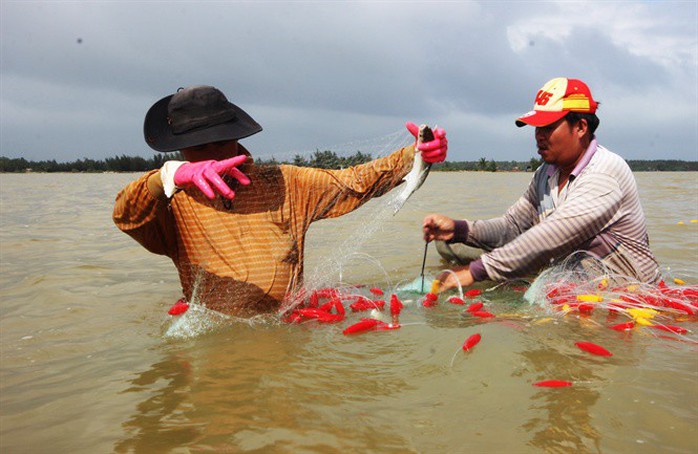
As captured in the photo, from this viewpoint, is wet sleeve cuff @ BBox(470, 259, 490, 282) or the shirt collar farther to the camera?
the shirt collar

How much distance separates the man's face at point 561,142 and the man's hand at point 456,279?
129 cm

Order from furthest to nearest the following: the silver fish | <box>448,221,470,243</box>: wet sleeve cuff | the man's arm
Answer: <box>448,221,470,243</box>: wet sleeve cuff < the silver fish < the man's arm

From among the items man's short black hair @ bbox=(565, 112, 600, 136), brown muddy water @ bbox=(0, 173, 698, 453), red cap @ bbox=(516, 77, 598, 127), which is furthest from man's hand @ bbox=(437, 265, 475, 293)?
man's short black hair @ bbox=(565, 112, 600, 136)

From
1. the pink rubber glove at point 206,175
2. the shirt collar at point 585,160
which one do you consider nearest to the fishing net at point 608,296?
the shirt collar at point 585,160

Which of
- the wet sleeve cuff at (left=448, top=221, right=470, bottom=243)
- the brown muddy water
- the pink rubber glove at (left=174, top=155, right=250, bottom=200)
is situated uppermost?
the pink rubber glove at (left=174, top=155, right=250, bottom=200)

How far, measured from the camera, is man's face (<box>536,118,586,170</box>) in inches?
191

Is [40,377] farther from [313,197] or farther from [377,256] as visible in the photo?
[377,256]

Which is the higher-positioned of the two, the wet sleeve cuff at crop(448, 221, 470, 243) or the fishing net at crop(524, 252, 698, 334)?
the wet sleeve cuff at crop(448, 221, 470, 243)

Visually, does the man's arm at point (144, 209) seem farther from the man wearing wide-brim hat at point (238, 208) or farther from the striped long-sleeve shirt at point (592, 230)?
the striped long-sleeve shirt at point (592, 230)

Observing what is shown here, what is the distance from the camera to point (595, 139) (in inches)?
199

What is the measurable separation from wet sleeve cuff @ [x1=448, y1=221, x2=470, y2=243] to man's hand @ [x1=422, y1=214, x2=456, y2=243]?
49 mm

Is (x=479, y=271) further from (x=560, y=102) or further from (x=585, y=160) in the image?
(x=560, y=102)

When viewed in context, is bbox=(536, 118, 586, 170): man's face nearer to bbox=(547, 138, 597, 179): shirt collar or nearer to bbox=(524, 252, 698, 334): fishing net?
bbox=(547, 138, 597, 179): shirt collar

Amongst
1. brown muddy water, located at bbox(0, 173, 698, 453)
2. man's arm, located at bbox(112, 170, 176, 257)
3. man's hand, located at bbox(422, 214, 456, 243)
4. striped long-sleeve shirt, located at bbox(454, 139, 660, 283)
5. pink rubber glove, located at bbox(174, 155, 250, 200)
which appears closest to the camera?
brown muddy water, located at bbox(0, 173, 698, 453)
